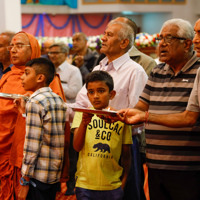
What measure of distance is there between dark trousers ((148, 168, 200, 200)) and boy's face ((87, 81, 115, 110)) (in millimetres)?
593

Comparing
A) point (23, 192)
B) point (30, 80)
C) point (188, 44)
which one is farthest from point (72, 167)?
point (188, 44)

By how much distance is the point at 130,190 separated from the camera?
308 centimetres

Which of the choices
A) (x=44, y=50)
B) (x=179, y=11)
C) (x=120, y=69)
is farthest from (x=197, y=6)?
(x=120, y=69)

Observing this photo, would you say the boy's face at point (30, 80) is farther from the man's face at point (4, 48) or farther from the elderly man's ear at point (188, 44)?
the elderly man's ear at point (188, 44)

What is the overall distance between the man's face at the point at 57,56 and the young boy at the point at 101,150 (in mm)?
2537

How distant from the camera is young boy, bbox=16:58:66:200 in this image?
2.81m

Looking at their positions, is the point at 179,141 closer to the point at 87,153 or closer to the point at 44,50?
the point at 87,153

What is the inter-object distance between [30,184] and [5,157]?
0.52 metres

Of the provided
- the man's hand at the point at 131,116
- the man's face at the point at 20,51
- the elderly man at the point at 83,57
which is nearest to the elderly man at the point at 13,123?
the man's face at the point at 20,51

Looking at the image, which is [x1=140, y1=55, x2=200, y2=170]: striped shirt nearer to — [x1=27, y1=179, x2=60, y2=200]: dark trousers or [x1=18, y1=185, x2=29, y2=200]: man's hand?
[x1=27, y1=179, x2=60, y2=200]: dark trousers

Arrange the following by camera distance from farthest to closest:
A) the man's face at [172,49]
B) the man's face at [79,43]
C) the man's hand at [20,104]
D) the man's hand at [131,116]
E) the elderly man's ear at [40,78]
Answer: the man's face at [79,43] < the elderly man's ear at [40,78] < the man's hand at [20,104] < the man's face at [172,49] < the man's hand at [131,116]

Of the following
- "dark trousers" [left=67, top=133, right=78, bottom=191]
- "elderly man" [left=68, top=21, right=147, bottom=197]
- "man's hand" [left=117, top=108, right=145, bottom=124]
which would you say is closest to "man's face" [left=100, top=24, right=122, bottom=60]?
"elderly man" [left=68, top=21, right=147, bottom=197]

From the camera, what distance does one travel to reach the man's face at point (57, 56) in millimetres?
5207

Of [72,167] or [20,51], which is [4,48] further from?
[72,167]
